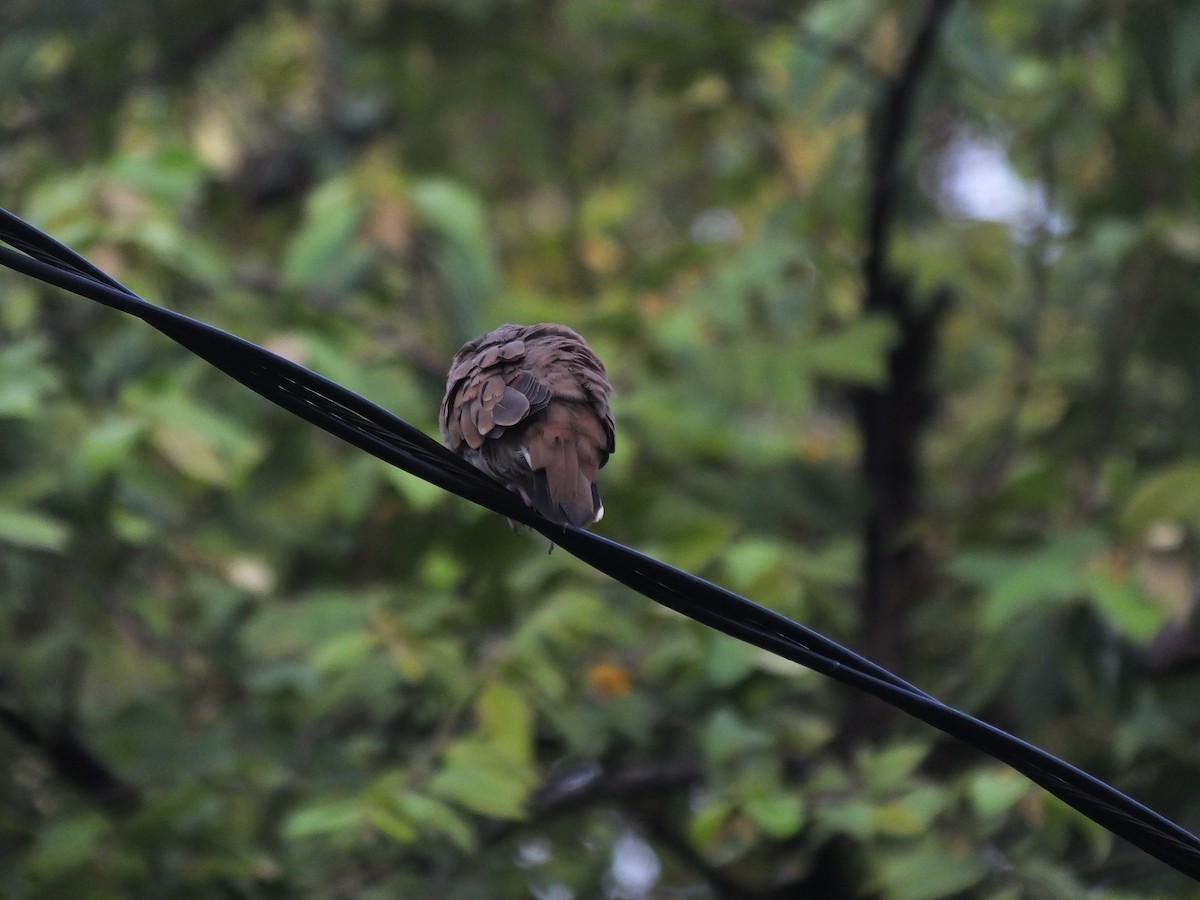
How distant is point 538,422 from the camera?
341 centimetres

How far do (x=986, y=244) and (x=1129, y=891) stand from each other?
3.36m

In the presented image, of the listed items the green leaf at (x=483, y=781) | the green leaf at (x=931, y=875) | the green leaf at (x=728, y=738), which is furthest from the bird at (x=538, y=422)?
the green leaf at (x=931, y=875)

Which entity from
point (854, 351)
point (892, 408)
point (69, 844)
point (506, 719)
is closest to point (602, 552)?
point (506, 719)

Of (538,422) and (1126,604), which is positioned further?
(1126,604)

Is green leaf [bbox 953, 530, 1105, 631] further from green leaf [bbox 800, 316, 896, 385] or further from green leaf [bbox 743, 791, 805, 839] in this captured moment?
green leaf [bbox 743, 791, 805, 839]

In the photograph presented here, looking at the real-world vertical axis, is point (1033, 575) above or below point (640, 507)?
below

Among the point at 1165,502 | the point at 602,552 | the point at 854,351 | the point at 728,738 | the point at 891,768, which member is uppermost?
the point at 854,351

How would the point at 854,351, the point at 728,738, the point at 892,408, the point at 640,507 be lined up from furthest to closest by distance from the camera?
the point at 892,408 < the point at 854,351 < the point at 640,507 < the point at 728,738

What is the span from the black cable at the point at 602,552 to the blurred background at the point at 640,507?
1.14m

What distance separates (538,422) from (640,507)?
179cm

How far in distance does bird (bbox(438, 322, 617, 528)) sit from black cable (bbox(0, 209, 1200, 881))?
0.34 m

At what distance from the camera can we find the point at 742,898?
542 cm

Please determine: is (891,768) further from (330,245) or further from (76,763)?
(76,763)

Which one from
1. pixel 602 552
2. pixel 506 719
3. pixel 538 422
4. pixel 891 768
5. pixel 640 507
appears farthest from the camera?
pixel 640 507
